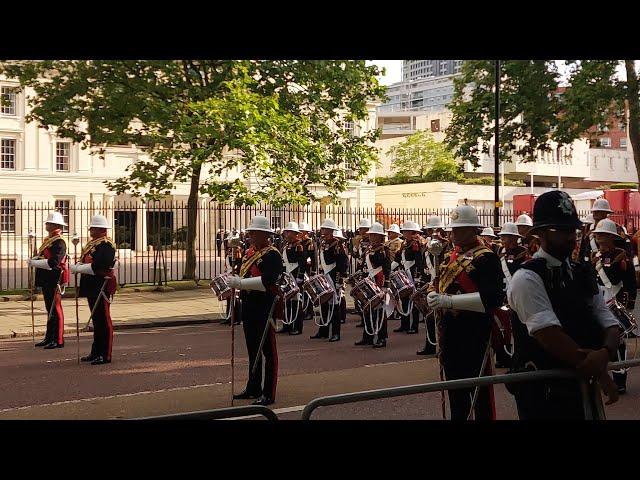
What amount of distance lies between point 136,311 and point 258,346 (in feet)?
35.7

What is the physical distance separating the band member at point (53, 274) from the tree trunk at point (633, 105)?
1658cm

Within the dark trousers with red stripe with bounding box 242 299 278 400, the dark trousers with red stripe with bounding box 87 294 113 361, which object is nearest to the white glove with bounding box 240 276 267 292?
the dark trousers with red stripe with bounding box 242 299 278 400

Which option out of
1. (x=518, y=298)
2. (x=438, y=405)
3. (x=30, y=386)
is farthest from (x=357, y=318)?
(x=518, y=298)

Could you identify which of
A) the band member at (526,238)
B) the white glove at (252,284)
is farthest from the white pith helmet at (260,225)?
the band member at (526,238)

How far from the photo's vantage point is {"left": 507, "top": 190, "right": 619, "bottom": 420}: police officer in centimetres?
404

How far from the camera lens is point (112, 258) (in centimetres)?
1234

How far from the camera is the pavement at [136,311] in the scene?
16641 millimetres

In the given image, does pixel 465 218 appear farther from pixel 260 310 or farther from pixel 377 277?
pixel 377 277

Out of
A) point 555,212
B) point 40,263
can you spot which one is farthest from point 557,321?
point 40,263

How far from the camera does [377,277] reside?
579 inches

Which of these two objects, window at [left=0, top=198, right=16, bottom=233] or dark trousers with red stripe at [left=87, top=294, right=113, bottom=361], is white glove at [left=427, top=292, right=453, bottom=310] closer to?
dark trousers with red stripe at [left=87, top=294, right=113, bottom=361]

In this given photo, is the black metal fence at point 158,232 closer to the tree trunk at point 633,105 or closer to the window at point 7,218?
the window at point 7,218
